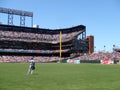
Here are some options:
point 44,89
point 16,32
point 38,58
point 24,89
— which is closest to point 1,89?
point 24,89

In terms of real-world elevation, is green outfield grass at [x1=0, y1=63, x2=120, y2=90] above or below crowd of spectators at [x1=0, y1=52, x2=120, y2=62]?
below

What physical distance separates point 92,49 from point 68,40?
19.5 meters

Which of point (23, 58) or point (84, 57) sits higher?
point (84, 57)

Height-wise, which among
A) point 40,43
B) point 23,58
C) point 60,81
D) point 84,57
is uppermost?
point 40,43

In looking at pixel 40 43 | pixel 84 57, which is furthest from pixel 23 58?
pixel 84 57

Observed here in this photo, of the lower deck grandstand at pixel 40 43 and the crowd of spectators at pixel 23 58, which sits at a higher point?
the lower deck grandstand at pixel 40 43

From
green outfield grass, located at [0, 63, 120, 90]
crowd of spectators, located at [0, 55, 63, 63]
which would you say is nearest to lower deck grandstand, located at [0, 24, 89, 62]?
crowd of spectators, located at [0, 55, 63, 63]

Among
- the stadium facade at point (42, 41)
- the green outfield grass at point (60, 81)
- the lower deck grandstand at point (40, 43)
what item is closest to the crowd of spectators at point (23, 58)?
the lower deck grandstand at point (40, 43)

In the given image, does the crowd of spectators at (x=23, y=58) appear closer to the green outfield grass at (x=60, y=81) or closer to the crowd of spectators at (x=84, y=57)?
the crowd of spectators at (x=84, y=57)

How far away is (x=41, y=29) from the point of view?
144 m

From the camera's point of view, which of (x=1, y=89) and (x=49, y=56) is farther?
(x=49, y=56)

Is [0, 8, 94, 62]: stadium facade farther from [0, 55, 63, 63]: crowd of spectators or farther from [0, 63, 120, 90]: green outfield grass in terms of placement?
[0, 63, 120, 90]: green outfield grass

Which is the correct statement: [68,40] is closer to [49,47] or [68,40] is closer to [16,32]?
[49,47]

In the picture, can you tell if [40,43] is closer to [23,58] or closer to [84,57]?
[23,58]
